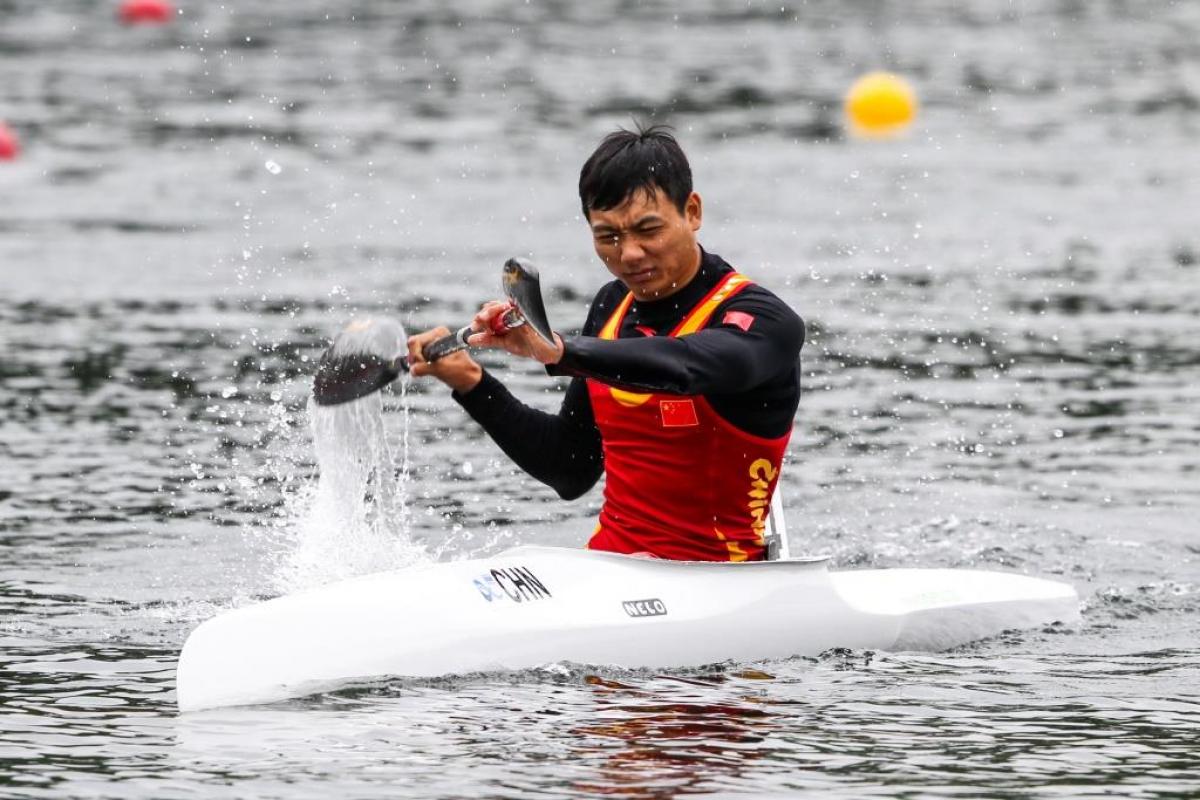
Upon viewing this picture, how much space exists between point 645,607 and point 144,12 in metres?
24.3

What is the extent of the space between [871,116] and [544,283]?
869cm

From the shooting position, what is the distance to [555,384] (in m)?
11.7

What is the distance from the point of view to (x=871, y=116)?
2216cm

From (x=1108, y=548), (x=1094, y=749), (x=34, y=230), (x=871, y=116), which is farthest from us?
(x=871, y=116)

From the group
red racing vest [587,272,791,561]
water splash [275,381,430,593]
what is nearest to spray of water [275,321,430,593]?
water splash [275,381,430,593]

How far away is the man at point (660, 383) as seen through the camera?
593 centimetres

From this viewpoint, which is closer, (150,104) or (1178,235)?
(1178,235)

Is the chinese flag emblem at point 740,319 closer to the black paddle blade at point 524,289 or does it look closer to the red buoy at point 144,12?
the black paddle blade at point 524,289

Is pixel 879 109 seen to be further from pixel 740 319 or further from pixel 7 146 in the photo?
pixel 740 319

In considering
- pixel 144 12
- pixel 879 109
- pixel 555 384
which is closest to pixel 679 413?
pixel 555 384

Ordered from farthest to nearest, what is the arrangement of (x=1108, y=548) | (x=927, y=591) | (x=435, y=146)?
(x=435, y=146) → (x=1108, y=548) → (x=927, y=591)

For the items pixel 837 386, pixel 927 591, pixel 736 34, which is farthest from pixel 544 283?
pixel 736 34

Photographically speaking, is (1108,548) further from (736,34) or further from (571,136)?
(736,34)

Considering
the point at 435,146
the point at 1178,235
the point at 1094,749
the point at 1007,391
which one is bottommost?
the point at 1094,749
